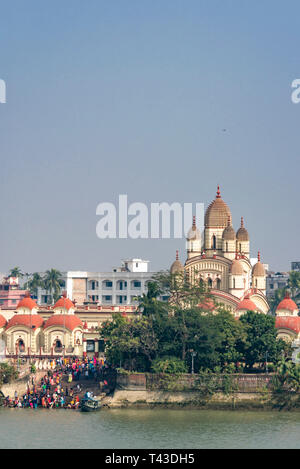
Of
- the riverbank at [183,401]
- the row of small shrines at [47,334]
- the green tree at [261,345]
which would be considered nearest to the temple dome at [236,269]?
the row of small shrines at [47,334]

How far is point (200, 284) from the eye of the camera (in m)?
71.4

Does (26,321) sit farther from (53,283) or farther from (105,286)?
(105,286)

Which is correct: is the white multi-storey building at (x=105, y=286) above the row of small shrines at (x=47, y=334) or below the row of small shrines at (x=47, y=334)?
above

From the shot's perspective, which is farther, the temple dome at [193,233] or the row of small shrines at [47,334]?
the temple dome at [193,233]

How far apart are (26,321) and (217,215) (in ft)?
55.2

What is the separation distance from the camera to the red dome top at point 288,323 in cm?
7638

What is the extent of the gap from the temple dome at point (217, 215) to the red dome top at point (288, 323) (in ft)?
40.8

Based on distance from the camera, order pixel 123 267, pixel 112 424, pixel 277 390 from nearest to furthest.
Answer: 1. pixel 112 424
2. pixel 277 390
3. pixel 123 267

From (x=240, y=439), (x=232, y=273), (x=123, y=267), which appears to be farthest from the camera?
(x=123, y=267)

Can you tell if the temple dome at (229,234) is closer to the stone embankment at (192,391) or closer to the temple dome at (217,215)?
the temple dome at (217,215)
